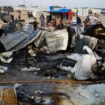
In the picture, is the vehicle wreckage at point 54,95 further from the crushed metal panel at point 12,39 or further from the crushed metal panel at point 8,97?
the crushed metal panel at point 12,39

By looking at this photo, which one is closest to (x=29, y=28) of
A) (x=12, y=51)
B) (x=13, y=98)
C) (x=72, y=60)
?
(x=12, y=51)

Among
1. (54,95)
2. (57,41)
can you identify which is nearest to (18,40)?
(57,41)

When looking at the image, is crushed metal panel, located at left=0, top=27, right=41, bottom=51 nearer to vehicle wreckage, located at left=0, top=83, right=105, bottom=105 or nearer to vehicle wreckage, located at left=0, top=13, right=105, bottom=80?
vehicle wreckage, located at left=0, top=13, right=105, bottom=80

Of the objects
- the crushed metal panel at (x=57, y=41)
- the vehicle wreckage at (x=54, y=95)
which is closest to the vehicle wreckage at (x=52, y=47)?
the crushed metal panel at (x=57, y=41)

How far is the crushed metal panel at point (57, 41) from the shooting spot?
869 centimetres

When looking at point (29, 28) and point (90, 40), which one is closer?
point (90, 40)

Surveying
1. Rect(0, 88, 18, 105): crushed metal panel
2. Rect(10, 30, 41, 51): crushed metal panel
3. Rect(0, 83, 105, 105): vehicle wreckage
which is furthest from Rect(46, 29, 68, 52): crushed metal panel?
Rect(0, 88, 18, 105): crushed metal panel

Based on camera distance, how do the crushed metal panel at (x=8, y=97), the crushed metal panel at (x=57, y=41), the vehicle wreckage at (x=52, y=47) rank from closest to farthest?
1. the crushed metal panel at (x=8, y=97)
2. the vehicle wreckage at (x=52, y=47)
3. the crushed metal panel at (x=57, y=41)

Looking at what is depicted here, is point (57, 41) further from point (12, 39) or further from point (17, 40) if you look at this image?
point (12, 39)

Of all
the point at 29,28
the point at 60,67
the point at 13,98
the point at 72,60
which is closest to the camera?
the point at 13,98

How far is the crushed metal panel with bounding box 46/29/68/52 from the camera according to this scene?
8.69 meters

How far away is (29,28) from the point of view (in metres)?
10.1

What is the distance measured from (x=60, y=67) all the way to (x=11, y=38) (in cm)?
254

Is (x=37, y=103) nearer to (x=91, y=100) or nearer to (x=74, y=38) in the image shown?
(x=91, y=100)
